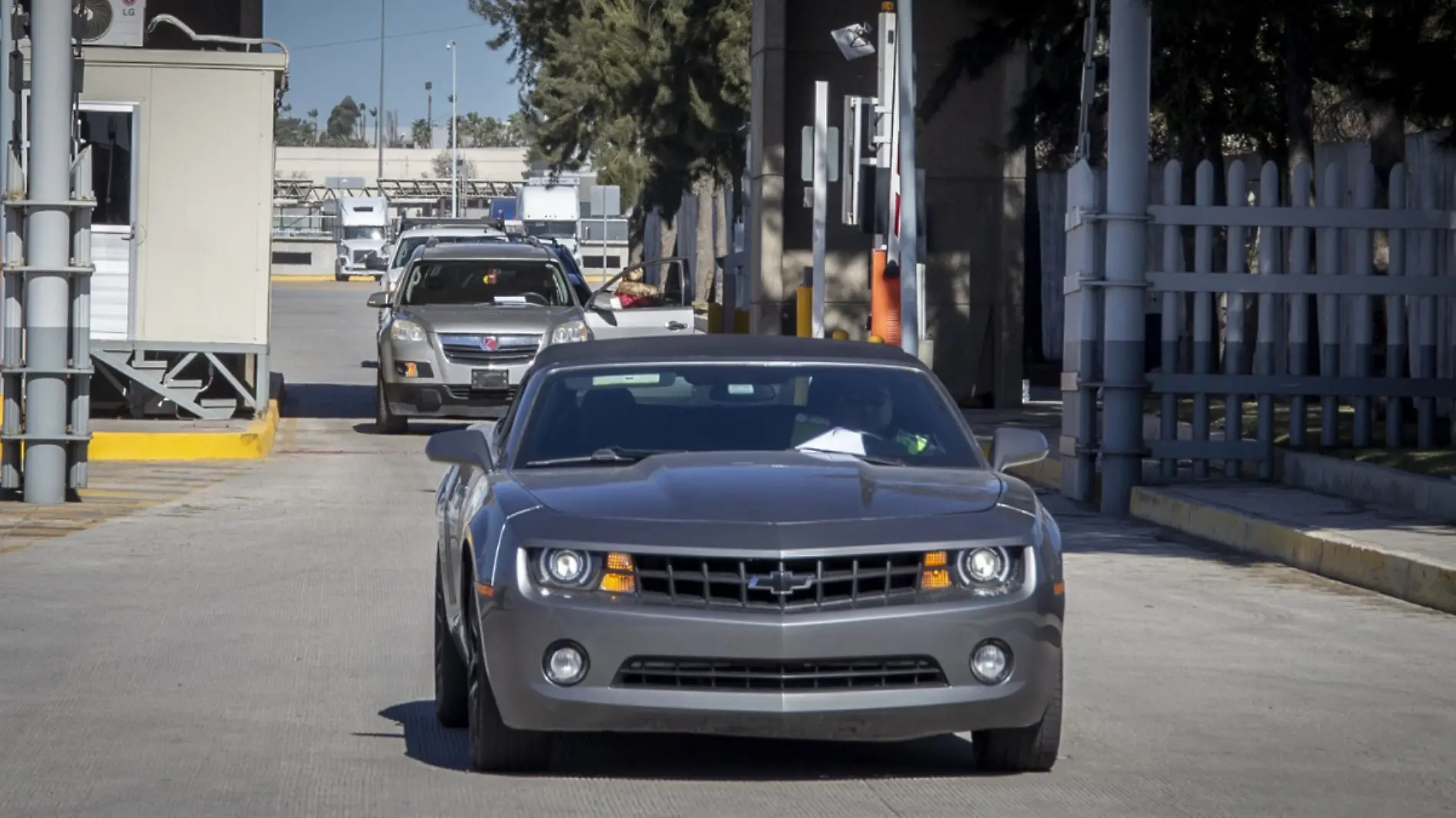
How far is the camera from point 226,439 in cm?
1867

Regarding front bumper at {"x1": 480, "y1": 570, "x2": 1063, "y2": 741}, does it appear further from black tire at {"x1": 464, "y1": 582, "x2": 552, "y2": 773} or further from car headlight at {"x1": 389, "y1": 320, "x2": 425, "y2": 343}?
car headlight at {"x1": 389, "y1": 320, "x2": 425, "y2": 343}

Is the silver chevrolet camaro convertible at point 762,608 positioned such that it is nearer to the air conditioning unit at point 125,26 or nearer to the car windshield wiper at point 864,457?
the car windshield wiper at point 864,457

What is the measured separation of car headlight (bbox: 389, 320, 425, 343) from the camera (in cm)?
2058

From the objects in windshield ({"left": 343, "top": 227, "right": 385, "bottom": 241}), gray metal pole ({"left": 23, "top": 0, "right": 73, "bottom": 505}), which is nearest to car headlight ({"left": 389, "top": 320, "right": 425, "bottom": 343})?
gray metal pole ({"left": 23, "top": 0, "right": 73, "bottom": 505})

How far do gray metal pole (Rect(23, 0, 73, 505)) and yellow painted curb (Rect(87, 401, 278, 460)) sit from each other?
145 inches

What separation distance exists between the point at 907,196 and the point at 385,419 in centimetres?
554

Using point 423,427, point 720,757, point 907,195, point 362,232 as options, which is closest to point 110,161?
point 423,427

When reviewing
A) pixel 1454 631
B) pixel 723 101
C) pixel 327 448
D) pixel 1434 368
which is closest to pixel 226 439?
pixel 327 448

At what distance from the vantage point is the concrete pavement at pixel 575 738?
6371mm

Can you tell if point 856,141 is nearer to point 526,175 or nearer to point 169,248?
point 169,248

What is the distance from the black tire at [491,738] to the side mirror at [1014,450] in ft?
5.88

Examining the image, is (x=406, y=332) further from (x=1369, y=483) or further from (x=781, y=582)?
(x=781, y=582)

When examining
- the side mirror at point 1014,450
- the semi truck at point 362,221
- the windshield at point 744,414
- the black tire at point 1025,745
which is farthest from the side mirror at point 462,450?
the semi truck at point 362,221

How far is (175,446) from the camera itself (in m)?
18.6
